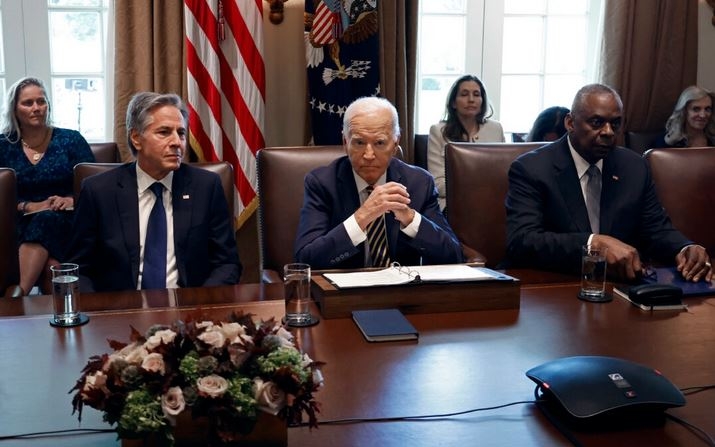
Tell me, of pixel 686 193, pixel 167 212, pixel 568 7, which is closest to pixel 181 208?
pixel 167 212

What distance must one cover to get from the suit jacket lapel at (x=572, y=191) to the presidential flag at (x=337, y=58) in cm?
172

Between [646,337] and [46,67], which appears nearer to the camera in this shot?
[646,337]

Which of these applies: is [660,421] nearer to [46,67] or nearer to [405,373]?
[405,373]

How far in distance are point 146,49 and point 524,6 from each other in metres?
2.33

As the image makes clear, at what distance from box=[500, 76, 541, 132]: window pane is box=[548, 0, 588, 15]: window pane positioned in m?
0.43

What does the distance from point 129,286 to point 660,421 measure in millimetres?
1686

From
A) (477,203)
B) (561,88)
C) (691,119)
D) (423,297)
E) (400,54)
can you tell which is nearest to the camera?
(423,297)

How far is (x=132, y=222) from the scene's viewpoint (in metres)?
2.40

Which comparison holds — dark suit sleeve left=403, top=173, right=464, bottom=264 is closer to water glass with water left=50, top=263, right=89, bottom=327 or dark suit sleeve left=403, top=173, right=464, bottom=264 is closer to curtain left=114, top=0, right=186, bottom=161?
water glass with water left=50, top=263, right=89, bottom=327

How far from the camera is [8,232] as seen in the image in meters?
2.29

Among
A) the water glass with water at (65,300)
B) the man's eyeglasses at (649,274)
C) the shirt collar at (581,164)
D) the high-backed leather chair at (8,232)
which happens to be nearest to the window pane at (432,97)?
the shirt collar at (581,164)

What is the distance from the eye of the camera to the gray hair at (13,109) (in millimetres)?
3717

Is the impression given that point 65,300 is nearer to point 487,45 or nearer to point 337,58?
point 337,58

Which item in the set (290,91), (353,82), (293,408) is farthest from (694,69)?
(293,408)
